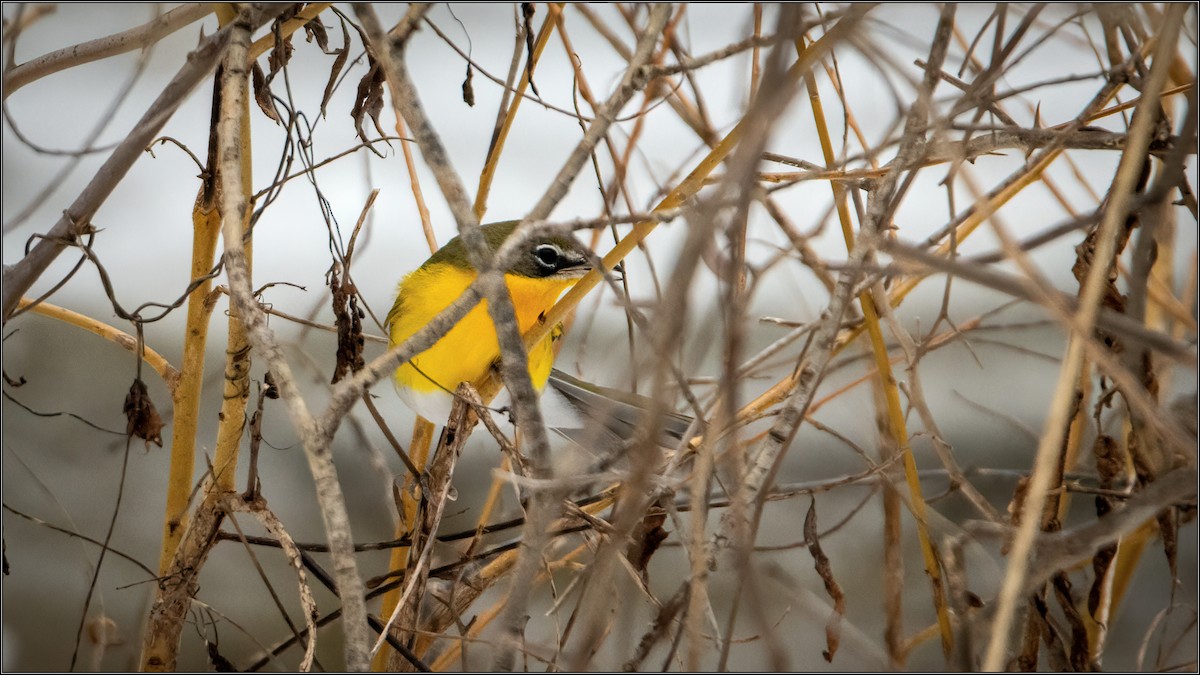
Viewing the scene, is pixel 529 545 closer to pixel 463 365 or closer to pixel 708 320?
pixel 708 320

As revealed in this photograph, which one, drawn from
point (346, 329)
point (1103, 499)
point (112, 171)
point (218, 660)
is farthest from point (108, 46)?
point (1103, 499)

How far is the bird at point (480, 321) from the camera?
1.99 meters

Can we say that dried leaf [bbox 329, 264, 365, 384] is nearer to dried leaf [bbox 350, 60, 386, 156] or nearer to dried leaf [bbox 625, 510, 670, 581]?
dried leaf [bbox 350, 60, 386, 156]

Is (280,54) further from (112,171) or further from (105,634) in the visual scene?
(105,634)

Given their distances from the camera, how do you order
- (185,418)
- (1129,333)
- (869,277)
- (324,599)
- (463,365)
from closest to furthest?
(1129,333)
(869,277)
(185,418)
(463,365)
(324,599)

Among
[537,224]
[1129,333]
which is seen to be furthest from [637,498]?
[1129,333]

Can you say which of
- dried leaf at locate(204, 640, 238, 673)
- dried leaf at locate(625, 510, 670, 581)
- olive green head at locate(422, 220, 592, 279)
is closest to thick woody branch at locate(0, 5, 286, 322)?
dried leaf at locate(204, 640, 238, 673)

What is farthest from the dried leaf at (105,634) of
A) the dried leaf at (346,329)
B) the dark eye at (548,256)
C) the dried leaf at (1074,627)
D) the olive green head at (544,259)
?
the dried leaf at (1074,627)

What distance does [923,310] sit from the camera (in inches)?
123

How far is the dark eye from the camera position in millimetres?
2145

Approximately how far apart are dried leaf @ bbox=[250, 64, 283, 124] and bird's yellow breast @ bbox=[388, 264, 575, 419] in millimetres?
708

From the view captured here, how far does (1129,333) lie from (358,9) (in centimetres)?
63

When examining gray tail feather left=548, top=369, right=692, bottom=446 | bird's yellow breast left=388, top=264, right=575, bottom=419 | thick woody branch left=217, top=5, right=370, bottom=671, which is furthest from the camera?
bird's yellow breast left=388, top=264, right=575, bottom=419

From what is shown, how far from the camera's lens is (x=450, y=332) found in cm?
197
